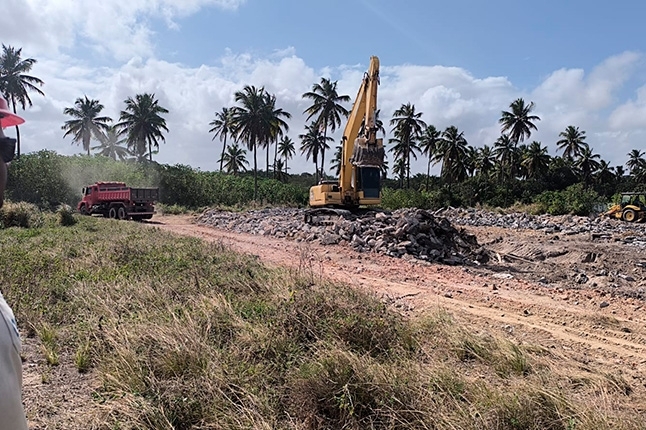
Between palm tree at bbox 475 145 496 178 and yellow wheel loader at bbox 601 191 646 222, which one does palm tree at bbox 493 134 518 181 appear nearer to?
palm tree at bbox 475 145 496 178

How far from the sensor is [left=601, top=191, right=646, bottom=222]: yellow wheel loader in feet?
105

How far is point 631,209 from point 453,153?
29.0 metres

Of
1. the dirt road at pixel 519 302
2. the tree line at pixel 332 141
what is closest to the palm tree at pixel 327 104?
the tree line at pixel 332 141

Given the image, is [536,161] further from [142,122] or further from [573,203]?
[142,122]

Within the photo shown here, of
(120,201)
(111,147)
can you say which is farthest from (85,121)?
(120,201)

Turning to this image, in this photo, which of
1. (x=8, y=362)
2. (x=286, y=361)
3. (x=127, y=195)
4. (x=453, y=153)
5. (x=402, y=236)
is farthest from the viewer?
(x=453, y=153)

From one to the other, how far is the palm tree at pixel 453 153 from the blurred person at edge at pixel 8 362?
60922mm

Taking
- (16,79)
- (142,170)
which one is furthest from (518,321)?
(16,79)

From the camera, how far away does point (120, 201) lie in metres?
26.9

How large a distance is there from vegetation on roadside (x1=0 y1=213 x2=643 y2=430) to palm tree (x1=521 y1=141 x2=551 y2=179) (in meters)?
60.4

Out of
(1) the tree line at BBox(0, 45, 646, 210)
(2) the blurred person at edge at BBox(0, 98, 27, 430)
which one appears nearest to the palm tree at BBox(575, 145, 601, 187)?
(1) the tree line at BBox(0, 45, 646, 210)

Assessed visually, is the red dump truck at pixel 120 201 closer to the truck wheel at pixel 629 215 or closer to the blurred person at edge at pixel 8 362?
the blurred person at edge at pixel 8 362

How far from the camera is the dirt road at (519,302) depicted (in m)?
5.91

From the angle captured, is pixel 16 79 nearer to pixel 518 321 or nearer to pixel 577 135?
pixel 518 321
